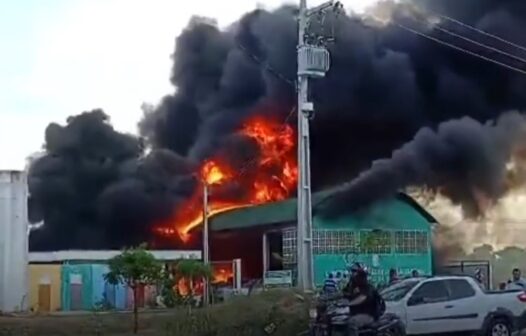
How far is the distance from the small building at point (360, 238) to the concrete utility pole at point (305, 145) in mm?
15090

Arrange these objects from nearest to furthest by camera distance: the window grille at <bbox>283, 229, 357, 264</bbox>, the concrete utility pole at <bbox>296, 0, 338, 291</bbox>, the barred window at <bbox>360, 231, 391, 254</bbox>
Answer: the concrete utility pole at <bbox>296, 0, 338, 291</bbox> → the barred window at <bbox>360, 231, 391, 254</bbox> → the window grille at <bbox>283, 229, 357, 264</bbox>

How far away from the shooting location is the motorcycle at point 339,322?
17172mm

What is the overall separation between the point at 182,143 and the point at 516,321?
135 feet

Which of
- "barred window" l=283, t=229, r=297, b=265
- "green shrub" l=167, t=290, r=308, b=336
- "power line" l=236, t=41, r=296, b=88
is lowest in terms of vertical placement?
"green shrub" l=167, t=290, r=308, b=336

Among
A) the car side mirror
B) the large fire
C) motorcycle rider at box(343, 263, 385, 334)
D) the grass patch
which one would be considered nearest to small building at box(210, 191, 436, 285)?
the large fire

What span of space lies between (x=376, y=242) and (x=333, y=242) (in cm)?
192

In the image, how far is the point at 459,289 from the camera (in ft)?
69.7

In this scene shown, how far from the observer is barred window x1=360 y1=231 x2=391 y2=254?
41156 mm

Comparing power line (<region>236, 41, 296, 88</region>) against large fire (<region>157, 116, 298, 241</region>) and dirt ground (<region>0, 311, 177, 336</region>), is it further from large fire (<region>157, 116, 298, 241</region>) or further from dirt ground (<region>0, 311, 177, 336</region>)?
dirt ground (<region>0, 311, 177, 336</region>)

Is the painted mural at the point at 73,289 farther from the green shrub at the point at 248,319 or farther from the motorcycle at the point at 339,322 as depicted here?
the motorcycle at the point at 339,322

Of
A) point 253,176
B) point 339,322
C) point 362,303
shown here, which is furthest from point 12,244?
point 362,303

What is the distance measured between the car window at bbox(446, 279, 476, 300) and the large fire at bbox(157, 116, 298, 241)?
29.0m

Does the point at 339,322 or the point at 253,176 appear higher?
the point at 253,176

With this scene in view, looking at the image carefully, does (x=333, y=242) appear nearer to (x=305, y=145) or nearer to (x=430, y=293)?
(x=305, y=145)
